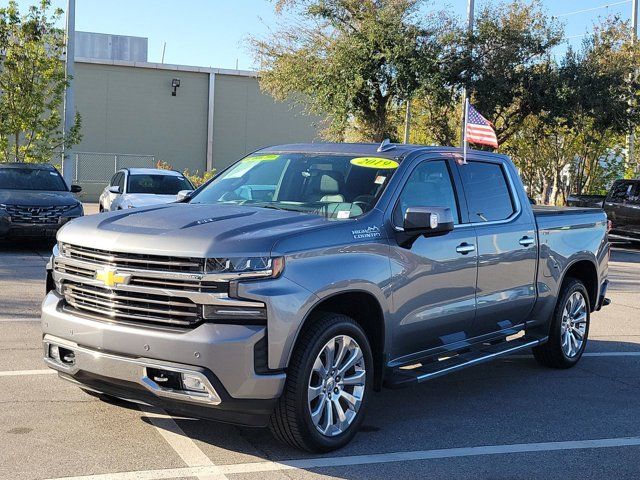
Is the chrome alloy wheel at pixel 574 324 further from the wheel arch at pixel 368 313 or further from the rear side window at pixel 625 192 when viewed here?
the rear side window at pixel 625 192

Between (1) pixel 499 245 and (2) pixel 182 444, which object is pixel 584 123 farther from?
(2) pixel 182 444

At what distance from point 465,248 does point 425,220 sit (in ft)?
2.80

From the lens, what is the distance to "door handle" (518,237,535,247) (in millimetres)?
6957

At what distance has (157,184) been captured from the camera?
1970 centimetres

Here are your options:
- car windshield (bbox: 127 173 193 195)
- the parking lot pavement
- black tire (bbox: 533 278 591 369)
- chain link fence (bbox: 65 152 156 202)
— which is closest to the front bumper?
the parking lot pavement

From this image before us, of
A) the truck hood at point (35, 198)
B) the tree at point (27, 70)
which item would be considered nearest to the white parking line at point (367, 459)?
the truck hood at point (35, 198)

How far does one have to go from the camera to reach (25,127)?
2219 cm

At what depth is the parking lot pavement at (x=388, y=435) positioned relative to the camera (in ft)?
15.7

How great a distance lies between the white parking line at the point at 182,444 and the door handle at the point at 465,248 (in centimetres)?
240

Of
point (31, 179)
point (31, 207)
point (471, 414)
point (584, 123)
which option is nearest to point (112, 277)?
point (471, 414)

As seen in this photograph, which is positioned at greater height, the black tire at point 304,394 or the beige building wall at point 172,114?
the beige building wall at point 172,114

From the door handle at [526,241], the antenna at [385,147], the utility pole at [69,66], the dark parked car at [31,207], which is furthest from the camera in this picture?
the utility pole at [69,66]

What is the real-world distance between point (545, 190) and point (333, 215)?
26.5m

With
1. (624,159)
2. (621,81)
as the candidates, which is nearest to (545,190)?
(624,159)
